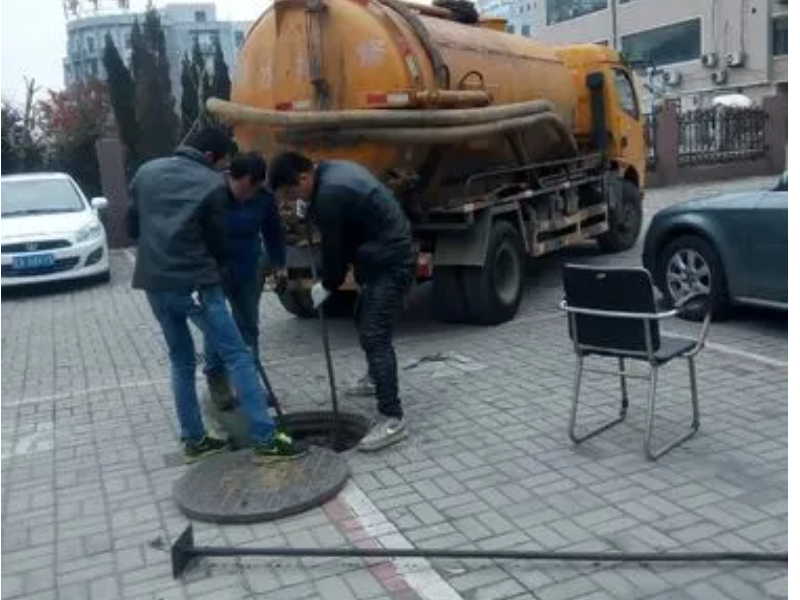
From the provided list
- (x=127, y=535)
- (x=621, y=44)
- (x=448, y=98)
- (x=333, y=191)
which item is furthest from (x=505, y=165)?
(x=621, y=44)

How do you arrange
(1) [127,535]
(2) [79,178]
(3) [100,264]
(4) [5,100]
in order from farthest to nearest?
(4) [5,100] → (2) [79,178] → (3) [100,264] → (1) [127,535]

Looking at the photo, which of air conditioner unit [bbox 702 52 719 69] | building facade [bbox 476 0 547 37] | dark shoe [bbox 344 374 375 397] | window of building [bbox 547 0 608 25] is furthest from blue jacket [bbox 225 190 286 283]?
building facade [bbox 476 0 547 37]

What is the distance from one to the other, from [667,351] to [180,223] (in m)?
2.63

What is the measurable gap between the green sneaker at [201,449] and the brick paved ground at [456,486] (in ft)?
0.43

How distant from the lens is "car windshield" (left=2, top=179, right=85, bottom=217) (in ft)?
41.0

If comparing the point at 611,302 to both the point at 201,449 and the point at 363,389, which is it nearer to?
the point at 363,389

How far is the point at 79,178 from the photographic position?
19.3 meters

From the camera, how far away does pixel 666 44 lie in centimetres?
4319

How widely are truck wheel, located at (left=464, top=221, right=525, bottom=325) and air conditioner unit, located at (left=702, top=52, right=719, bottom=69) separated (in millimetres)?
34109

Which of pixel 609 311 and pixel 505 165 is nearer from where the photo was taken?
pixel 609 311

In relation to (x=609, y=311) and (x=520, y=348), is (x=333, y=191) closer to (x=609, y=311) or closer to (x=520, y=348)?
(x=609, y=311)

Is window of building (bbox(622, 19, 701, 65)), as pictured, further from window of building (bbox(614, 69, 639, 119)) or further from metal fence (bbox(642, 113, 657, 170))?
window of building (bbox(614, 69, 639, 119))

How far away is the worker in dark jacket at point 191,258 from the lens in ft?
14.8

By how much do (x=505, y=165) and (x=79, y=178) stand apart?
13828 mm
